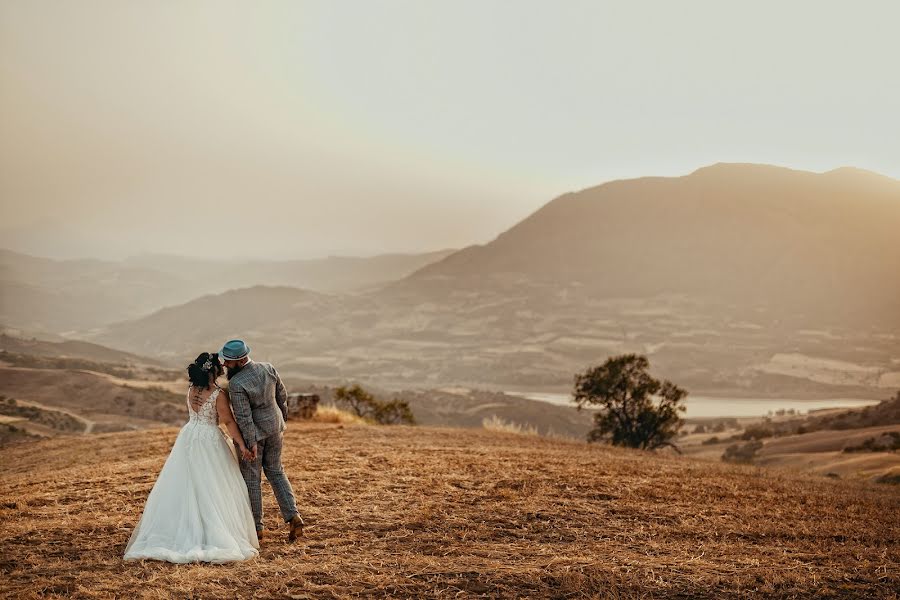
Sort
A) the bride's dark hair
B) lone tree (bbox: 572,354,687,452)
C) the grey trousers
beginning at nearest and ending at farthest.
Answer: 1. the bride's dark hair
2. the grey trousers
3. lone tree (bbox: 572,354,687,452)

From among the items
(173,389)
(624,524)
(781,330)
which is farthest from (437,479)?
(781,330)

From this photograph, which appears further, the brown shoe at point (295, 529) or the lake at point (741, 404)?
the lake at point (741, 404)

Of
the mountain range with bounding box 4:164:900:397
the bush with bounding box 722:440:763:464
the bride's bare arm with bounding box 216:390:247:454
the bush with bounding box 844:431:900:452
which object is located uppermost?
the mountain range with bounding box 4:164:900:397

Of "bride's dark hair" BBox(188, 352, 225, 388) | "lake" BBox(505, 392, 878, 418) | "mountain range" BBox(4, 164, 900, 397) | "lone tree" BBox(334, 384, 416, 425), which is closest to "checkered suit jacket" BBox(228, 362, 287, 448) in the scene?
"bride's dark hair" BBox(188, 352, 225, 388)

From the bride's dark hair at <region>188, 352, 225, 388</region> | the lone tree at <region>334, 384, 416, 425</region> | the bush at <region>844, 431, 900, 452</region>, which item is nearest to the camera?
the bride's dark hair at <region>188, 352, 225, 388</region>

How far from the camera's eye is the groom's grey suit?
26.0ft

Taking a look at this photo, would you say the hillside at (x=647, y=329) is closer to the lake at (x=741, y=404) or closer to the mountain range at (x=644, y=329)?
the mountain range at (x=644, y=329)

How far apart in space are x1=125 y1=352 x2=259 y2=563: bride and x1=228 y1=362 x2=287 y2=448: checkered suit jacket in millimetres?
116

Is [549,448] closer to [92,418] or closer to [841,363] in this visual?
[92,418]

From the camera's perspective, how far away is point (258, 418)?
807 cm

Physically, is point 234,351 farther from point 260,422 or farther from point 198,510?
point 198,510

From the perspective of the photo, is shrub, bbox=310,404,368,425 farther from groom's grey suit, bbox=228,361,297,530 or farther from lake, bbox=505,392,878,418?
lake, bbox=505,392,878,418

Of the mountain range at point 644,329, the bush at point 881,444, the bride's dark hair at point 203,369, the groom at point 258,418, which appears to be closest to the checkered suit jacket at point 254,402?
the groom at point 258,418

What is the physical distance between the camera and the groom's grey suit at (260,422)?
793 cm
